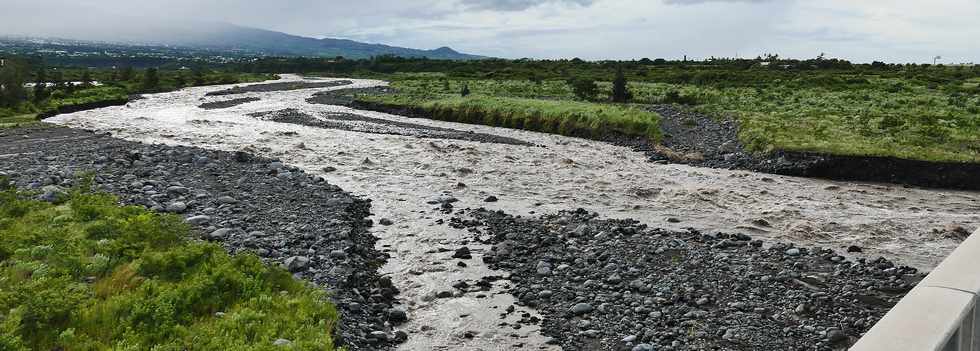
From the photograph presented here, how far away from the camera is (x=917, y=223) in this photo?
1769cm

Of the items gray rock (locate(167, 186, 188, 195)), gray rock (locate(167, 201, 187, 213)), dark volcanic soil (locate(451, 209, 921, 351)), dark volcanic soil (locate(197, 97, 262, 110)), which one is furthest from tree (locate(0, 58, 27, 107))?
dark volcanic soil (locate(451, 209, 921, 351))

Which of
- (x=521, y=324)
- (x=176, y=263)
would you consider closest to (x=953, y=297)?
(x=521, y=324)

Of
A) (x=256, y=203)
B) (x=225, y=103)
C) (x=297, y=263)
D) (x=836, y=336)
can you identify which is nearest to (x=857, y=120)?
(x=836, y=336)

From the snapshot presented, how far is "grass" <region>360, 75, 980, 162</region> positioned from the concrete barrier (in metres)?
23.9

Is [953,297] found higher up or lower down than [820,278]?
higher up

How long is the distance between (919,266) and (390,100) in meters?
44.0

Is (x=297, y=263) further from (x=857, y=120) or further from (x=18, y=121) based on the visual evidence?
(x=18, y=121)

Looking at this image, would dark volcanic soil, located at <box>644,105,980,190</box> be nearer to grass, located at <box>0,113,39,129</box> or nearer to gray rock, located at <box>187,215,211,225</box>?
gray rock, located at <box>187,215,211,225</box>

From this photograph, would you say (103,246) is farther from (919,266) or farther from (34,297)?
(919,266)

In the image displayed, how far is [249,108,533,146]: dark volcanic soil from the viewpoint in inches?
1383

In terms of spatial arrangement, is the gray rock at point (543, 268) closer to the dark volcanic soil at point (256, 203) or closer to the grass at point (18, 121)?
the dark volcanic soil at point (256, 203)

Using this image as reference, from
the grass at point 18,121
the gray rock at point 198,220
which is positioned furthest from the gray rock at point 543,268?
the grass at point 18,121

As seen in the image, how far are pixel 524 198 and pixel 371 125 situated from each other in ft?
73.5

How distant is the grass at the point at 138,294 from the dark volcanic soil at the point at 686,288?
174 inches
